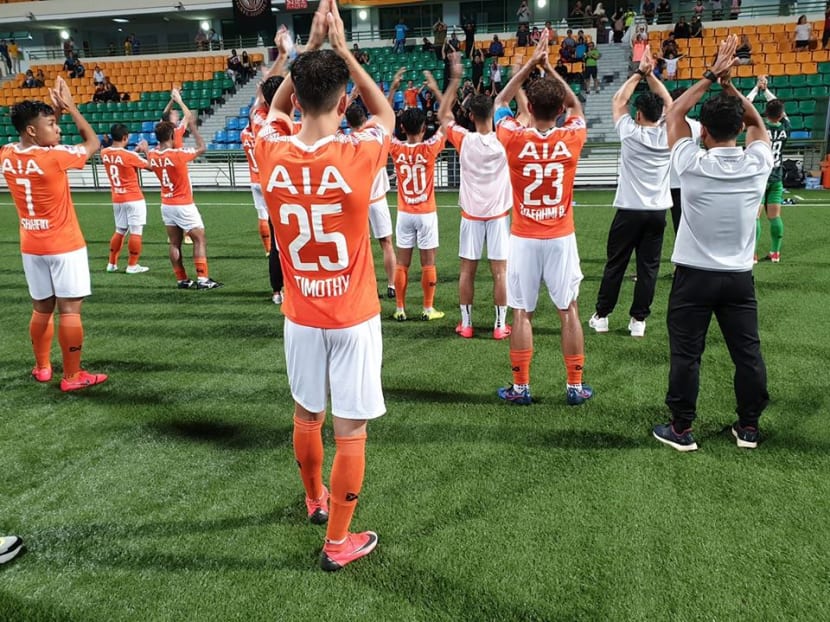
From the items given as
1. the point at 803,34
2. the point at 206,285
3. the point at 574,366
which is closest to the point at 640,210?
the point at 574,366

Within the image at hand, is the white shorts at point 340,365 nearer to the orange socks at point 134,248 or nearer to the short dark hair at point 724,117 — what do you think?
the short dark hair at point 724,117

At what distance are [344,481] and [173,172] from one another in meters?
7.05

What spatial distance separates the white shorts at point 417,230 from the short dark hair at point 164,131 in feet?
12.8

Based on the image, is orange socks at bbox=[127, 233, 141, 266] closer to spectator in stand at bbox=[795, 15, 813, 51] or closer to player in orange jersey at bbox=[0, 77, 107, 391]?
player in orange jersey at bbox=[0, 77, 107, 391]

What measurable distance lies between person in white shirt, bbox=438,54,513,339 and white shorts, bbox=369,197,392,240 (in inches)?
50.6

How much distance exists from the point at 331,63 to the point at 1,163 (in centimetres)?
396

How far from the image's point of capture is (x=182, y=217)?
29.2 feet

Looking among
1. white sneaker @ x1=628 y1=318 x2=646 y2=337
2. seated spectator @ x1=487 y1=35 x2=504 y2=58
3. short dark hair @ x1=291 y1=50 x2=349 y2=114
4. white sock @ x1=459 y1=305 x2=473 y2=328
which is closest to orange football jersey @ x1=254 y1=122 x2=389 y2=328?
short dark hair @ x1=291 y1=50 x2=349 y2=114

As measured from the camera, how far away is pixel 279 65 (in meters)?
3.16

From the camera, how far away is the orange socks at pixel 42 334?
5.45m

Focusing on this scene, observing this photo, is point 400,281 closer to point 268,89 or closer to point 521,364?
point 521,364

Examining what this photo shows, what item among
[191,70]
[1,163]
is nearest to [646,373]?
[1,163]

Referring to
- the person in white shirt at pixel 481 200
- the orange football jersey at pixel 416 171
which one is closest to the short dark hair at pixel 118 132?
the orange football jersey at pixel 416 171

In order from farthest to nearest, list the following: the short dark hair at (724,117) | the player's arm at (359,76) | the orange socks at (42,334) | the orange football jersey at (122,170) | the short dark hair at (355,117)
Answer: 1. the orange football jersey at (122,170)
2. the short dark hair at (355,117)
3. the orange socks at (42,334)
4. the short dark hair at (724,117)
5. the player's arm at (359,76)
